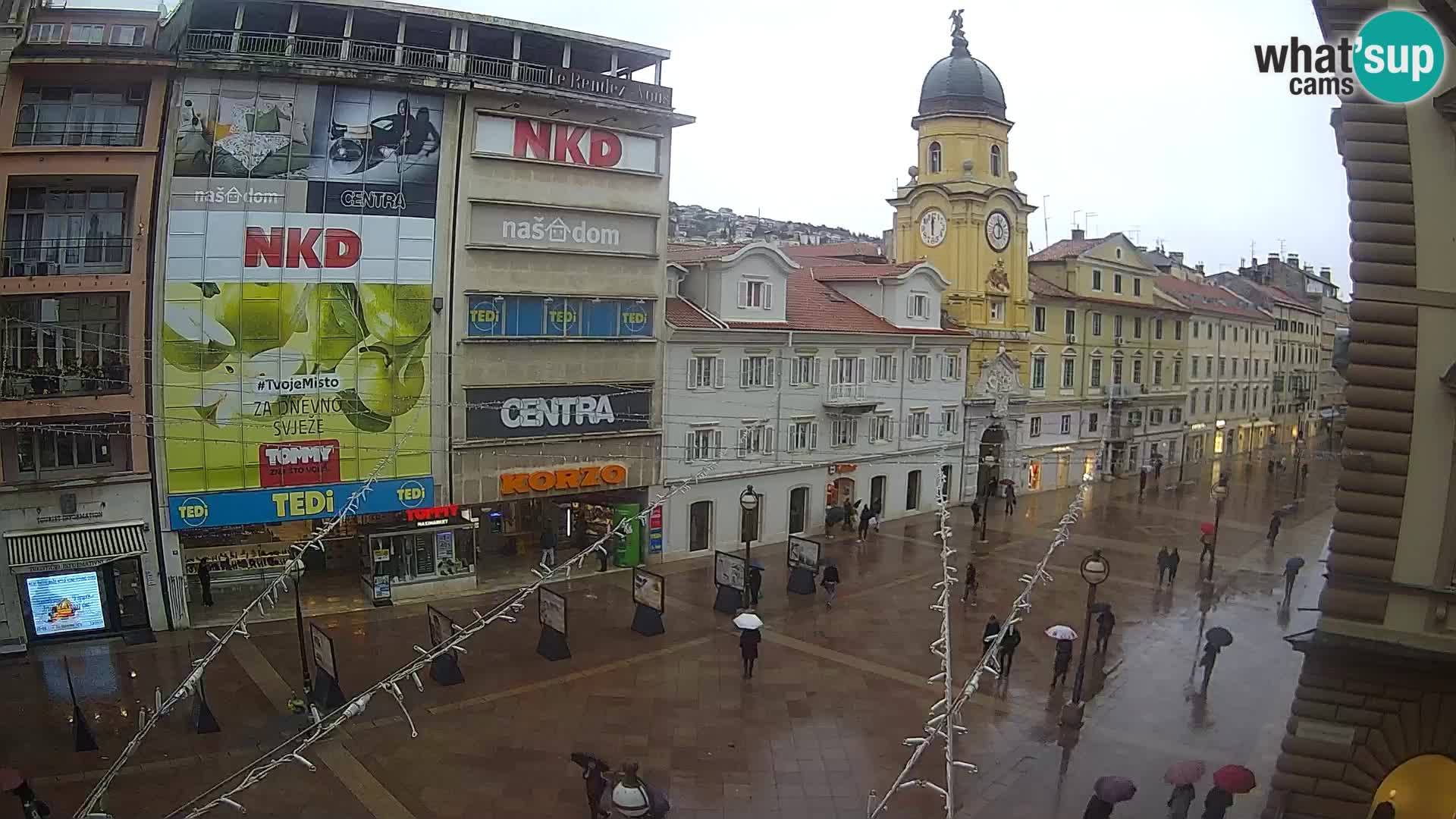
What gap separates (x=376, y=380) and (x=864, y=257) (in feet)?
95.7

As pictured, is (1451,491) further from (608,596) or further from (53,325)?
(53,325)

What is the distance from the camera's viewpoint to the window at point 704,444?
3291 centimetres

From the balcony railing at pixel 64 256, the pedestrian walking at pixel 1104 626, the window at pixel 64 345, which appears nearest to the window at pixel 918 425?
the pedestrian walking at pixel 1104 626

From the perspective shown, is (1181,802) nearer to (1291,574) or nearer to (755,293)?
(1291,574)

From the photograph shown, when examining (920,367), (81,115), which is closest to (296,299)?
(81,115)

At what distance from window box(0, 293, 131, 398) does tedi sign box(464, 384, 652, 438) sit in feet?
28.6

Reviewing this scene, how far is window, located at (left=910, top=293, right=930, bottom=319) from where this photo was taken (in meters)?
41.9

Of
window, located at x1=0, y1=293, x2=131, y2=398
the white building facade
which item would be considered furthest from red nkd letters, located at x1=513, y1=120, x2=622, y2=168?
window, located at x1=0, y1=293, x2=131, y2=398

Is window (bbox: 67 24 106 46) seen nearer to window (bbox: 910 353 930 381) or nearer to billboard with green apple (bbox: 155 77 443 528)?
billboard with green apple (bbox: 155 77 443 528)

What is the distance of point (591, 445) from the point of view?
30.4m

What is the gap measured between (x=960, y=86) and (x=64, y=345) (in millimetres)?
37585

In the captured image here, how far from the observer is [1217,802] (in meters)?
14.0

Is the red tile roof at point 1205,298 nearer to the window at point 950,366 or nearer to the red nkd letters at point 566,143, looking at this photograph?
the window at point 950,366

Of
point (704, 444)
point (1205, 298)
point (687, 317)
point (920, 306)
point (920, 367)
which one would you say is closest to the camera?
point (687, 317)
